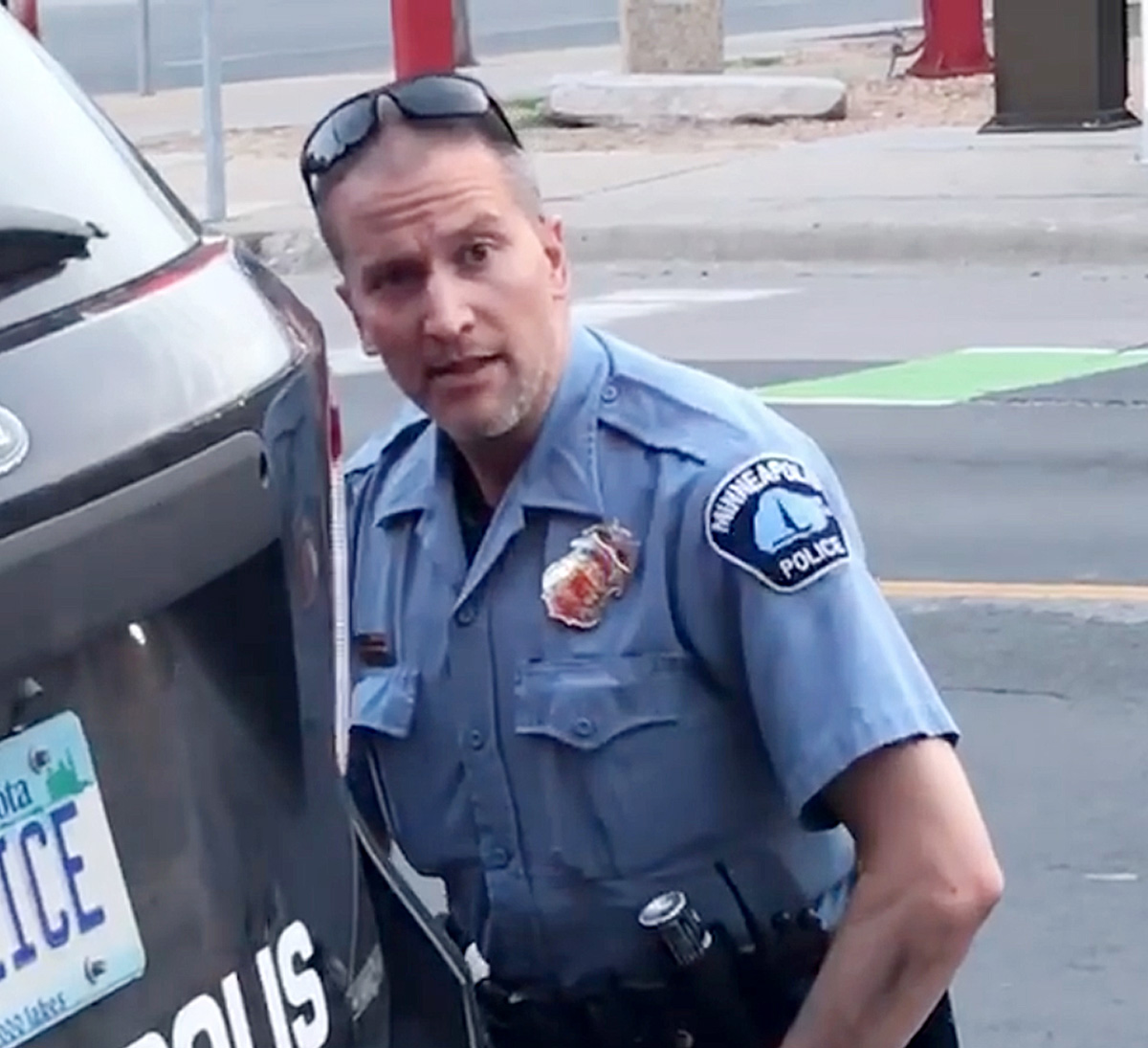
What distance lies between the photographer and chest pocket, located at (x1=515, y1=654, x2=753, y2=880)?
2.82 metres

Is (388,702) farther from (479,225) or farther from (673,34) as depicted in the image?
(673,34)

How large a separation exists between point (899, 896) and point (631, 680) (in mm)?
286

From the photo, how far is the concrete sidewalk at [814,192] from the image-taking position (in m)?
15.5

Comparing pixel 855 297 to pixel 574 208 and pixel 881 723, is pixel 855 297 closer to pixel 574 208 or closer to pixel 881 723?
pixel 574 208

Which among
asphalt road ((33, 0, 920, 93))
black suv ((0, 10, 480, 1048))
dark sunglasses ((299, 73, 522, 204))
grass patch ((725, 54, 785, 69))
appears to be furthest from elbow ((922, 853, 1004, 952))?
asphalt road ((33, 0, 920, 93))

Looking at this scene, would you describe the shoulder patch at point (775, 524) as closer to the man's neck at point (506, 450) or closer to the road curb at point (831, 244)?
the man's neck at point (506, 450)

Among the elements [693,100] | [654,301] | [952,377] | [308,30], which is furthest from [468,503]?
[308,30]

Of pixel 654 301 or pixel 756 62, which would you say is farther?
pixel 756 62

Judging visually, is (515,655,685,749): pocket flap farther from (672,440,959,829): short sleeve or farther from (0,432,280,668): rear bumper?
(0,432,280,668): rear bumper

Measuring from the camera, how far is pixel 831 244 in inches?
617

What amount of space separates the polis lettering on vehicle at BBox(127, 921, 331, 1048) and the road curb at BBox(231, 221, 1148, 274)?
41.3 feet

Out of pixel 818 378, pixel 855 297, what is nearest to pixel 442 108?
pixel 818 378

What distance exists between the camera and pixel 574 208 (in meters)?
17.0

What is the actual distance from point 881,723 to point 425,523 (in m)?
0.48
